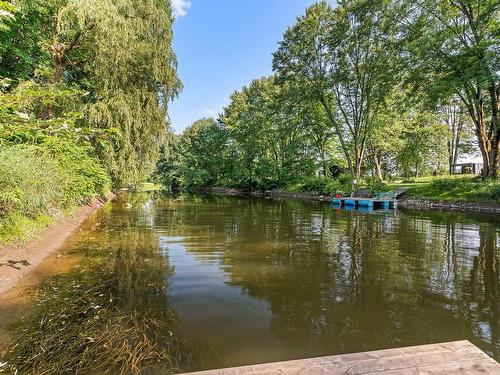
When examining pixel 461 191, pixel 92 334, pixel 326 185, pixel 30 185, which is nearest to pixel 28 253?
pixel 30 185

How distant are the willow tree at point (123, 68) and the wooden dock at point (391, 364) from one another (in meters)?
12.5

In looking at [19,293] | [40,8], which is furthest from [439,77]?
[19,293]

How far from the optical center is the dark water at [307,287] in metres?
3.85

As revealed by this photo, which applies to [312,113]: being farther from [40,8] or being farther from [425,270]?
[425,270]

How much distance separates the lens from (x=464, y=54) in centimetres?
2012

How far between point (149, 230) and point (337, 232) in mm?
7258

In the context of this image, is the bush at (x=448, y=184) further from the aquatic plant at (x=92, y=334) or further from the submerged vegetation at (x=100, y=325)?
the aquatic plant at (x=92, y=334)

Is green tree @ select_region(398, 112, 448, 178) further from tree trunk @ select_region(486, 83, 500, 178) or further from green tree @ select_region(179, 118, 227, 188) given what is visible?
green tree @ select_region(179, 118, 227, 188)

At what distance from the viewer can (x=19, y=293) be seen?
505cm

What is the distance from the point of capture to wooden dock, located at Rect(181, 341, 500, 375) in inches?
84.7

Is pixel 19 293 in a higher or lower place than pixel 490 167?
lower

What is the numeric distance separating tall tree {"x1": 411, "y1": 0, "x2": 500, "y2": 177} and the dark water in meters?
13.3

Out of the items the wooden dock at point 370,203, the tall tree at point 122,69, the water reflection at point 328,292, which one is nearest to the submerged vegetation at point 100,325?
the water reflection at point 328,292

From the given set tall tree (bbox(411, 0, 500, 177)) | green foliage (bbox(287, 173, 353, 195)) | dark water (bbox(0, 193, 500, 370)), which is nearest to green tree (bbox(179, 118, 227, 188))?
green foliage (bbox(287, 173, 353, 195))
